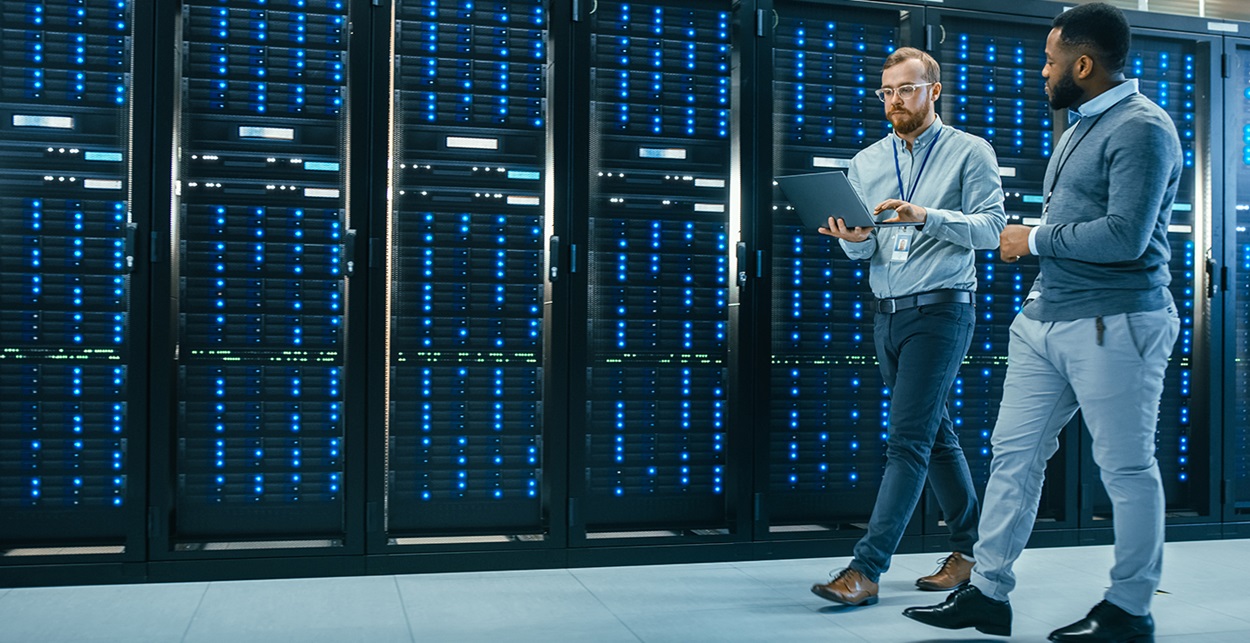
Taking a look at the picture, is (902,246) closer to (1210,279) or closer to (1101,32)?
(1101,32)

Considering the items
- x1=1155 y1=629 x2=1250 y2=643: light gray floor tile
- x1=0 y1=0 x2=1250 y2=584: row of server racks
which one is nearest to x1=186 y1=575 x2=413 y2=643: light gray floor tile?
x1=0 y1=0 x2=1250 y2=584: row of server racks

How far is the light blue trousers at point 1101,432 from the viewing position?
230 cm

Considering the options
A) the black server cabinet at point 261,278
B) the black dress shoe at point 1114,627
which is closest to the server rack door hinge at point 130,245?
the black server cabinet at point 261,278

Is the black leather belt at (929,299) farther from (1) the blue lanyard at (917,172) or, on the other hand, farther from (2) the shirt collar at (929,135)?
(2) the shirt collar at (929,135)

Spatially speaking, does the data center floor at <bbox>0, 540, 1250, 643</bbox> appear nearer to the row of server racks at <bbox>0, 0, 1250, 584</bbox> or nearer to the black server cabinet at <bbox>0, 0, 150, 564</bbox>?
the row of server racks at <bbox>0, 0, 1250, 584</bbox>

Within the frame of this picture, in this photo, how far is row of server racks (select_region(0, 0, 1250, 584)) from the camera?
10.4ft

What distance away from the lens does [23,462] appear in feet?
10.3

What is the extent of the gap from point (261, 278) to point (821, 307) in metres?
1.99

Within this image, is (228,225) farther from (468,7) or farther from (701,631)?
(701,631)

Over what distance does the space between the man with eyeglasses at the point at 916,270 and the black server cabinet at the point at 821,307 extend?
0.70 meters

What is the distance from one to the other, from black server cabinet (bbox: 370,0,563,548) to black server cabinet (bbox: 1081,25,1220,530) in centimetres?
238

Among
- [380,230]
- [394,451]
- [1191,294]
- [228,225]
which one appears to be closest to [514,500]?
[394,451]

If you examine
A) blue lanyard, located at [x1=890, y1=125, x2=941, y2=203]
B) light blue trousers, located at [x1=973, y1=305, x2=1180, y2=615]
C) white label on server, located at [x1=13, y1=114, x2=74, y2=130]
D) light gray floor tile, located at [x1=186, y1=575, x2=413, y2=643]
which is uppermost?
white label on server, located at [x1=13, y1=114, x2=74, y2=130]

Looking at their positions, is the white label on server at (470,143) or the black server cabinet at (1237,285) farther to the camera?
the black server cabinet at (1237,285)
